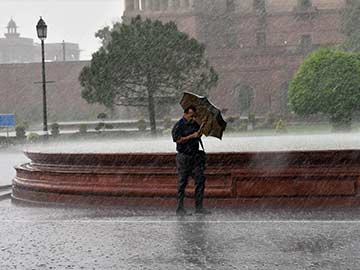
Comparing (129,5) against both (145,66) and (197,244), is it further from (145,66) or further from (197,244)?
(197,244)

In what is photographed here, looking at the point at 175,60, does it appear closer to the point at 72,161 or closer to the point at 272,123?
the point at 272,123

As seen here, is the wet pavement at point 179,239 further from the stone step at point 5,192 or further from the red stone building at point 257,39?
the red stone building at point 257,39

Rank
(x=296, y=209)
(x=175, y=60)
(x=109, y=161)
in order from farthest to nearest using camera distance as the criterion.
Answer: (x=175, y=60) < (x=109, y=161) < (x=296, y=209)

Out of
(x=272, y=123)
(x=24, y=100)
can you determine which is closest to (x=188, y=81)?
(x=272, y=123)

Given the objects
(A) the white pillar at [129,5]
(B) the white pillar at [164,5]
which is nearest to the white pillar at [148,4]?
(B) the white pillar at [164,5]

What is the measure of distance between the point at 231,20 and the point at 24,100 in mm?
25972

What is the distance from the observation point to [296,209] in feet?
34.9

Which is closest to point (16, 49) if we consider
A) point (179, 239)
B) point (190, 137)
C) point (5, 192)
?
point (5, 192)

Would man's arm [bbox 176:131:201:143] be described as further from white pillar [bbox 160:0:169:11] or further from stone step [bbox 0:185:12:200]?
white pillar [bbox 160:0:169:11]

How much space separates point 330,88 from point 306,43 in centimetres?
2384

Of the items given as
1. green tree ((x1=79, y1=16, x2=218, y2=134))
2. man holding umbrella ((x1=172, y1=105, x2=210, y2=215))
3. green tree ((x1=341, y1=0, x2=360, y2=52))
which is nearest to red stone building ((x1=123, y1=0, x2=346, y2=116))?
green tree ((x1=341, y1=0, x2=360, y2=52))

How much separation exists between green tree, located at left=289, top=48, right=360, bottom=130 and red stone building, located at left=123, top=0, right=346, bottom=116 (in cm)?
762

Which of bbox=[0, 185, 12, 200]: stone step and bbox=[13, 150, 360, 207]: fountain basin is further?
bbox=[0, 185, 12, 200]: stone step

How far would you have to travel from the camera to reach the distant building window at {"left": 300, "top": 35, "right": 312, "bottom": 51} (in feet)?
172
